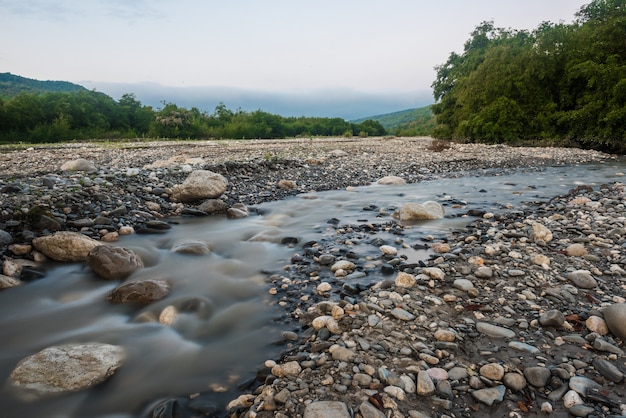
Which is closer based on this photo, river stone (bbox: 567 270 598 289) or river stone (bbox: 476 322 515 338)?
river stone (bbox: 476 322 515 338)

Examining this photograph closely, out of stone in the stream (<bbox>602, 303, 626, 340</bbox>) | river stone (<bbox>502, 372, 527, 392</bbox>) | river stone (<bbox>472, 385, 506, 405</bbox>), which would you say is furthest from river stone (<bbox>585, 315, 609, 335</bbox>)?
river stone (<bbox>472, 385, 506, 405</bbox>)

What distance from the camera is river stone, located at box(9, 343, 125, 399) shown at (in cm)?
262

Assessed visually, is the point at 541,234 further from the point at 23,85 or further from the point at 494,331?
the point at 23,85

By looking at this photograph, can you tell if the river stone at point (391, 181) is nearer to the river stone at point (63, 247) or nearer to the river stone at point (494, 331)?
the river stone at point (494, 331)

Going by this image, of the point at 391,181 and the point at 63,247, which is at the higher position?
the point at 391,181

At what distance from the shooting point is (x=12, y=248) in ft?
16.3

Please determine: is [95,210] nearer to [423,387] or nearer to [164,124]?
[423,387]

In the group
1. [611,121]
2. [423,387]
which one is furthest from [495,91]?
[423,387]

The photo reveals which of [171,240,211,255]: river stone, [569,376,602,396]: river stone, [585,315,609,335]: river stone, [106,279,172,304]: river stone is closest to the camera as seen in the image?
[569,376,602,396]: river stone

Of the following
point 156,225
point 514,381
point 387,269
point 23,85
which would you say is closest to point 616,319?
point 514,381

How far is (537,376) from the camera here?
232 centimetres

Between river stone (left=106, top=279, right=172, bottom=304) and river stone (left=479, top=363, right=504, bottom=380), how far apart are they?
3.58m

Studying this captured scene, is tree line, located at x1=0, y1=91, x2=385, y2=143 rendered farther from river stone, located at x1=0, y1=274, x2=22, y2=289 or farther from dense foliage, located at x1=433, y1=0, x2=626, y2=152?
river stone, located at x1=0, y1=274, x2=22, y2=289

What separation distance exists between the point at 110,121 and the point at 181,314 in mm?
69644
